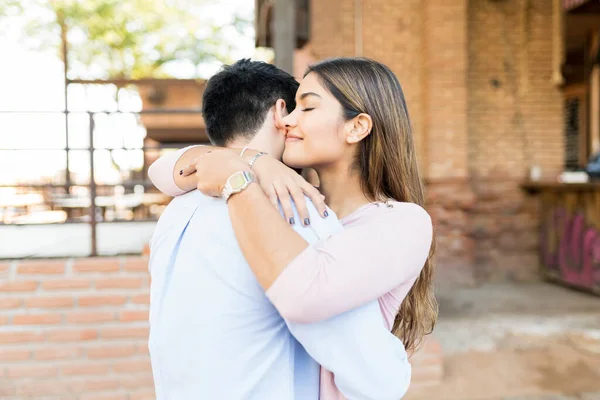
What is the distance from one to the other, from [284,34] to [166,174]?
3926mm

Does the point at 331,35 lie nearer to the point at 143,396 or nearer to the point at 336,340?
the point at 143,396

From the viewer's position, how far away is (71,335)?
11.4ft

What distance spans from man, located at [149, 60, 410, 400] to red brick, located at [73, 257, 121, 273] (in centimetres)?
240

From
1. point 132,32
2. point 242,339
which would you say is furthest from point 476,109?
point 132,32

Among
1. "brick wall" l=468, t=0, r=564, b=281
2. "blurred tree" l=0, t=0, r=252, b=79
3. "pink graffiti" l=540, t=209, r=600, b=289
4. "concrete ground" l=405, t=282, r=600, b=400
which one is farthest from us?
"blurred tree" l=0, t=0, r=252, b=79

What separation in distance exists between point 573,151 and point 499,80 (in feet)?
17.6

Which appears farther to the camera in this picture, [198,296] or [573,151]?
[573,151]

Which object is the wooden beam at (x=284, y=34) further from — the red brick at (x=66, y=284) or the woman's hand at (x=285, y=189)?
the woman's hand at (x=285, y=189)

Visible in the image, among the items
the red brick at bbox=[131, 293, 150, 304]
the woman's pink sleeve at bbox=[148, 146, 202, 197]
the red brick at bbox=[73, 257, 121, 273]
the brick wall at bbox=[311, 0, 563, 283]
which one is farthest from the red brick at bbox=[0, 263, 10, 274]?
the brick wall at bbox=[311, 0, 563, 283]

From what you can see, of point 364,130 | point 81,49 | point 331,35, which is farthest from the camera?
point 81,49

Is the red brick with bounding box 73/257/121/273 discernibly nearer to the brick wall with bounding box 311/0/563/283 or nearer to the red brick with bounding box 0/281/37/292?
the red brick with bounding box 0/281/37/292

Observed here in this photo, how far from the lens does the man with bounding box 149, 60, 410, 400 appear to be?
1.04 meters

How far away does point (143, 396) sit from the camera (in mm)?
3551

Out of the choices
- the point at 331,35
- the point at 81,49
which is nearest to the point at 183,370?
the point at 331,35
